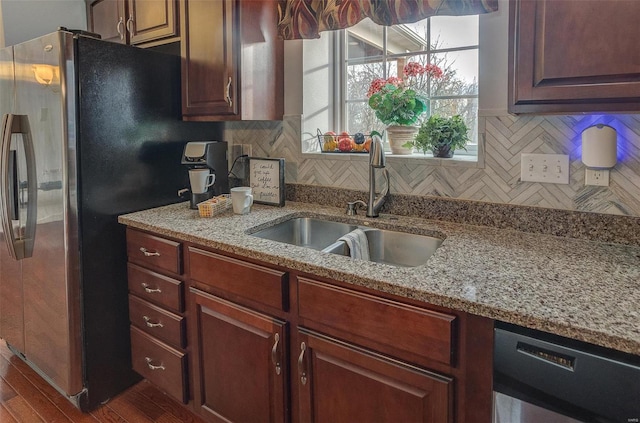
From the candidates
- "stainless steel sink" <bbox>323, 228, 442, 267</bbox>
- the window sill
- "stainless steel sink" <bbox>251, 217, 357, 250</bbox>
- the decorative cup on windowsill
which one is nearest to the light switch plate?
the window sill

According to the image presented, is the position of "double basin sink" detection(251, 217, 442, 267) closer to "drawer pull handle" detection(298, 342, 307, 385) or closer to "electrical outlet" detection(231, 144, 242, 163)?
"drawer pull handle" detection(298, 342, 307, 385)

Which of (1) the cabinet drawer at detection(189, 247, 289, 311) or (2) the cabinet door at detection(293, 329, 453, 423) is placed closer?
(2) the cabinet door at detection(293, 329, 453, 423)

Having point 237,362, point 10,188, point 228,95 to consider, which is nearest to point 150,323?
point 237,362

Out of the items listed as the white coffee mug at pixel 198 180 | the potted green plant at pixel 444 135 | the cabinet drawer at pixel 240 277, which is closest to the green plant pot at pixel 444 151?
the potted green plant at pixel 444 135

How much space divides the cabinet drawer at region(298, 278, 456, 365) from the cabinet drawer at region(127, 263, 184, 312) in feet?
2.06

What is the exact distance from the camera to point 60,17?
254 centimetres

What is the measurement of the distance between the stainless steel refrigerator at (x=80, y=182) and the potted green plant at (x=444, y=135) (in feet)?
4.02

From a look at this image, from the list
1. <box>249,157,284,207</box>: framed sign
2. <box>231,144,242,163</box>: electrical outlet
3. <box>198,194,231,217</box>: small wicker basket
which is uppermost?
<box>231,144,242,163</box>: electrical outlet

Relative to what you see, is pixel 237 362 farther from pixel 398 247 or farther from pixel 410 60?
pixel 410 60

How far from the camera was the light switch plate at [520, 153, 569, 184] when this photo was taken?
4.72 feet

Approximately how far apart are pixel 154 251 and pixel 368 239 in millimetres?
880

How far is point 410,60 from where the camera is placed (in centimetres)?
195

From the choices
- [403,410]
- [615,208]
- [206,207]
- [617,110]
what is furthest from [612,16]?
[206,207]

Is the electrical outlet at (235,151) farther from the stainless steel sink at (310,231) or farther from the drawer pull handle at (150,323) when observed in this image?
the drawer pull handle at (150,323)
